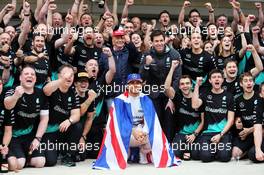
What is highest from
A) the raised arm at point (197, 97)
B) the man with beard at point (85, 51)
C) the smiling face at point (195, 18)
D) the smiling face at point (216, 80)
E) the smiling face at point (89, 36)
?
the smiling face at point (195, 18)

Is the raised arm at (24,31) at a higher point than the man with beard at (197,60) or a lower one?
higher

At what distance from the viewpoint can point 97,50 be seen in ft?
26.8

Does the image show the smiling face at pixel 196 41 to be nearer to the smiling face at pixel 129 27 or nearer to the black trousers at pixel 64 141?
the smiling face at pixel 129 27

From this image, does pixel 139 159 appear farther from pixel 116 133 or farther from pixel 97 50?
pixel 97 50

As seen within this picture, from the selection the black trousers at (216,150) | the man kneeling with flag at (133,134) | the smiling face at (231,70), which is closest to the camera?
the man kneeling with flag at (133,134)

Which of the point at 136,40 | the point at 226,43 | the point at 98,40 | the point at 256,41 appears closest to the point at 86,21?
the point at 98,40

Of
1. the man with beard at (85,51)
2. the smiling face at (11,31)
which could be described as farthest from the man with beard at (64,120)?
the smiling face at (11,31)

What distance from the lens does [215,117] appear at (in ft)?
24.3

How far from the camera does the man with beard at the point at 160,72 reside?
7625 mm

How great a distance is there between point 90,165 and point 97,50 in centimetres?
206

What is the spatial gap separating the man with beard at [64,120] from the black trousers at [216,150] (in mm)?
1806

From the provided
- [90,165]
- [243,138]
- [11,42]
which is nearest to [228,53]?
[243,138]

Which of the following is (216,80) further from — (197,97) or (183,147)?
(183,147)

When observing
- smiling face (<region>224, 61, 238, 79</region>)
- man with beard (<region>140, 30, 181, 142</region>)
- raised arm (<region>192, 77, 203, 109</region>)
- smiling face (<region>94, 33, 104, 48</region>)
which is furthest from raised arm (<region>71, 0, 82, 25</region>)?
smiling face (<region>224, 61, 238, 79</region>)
